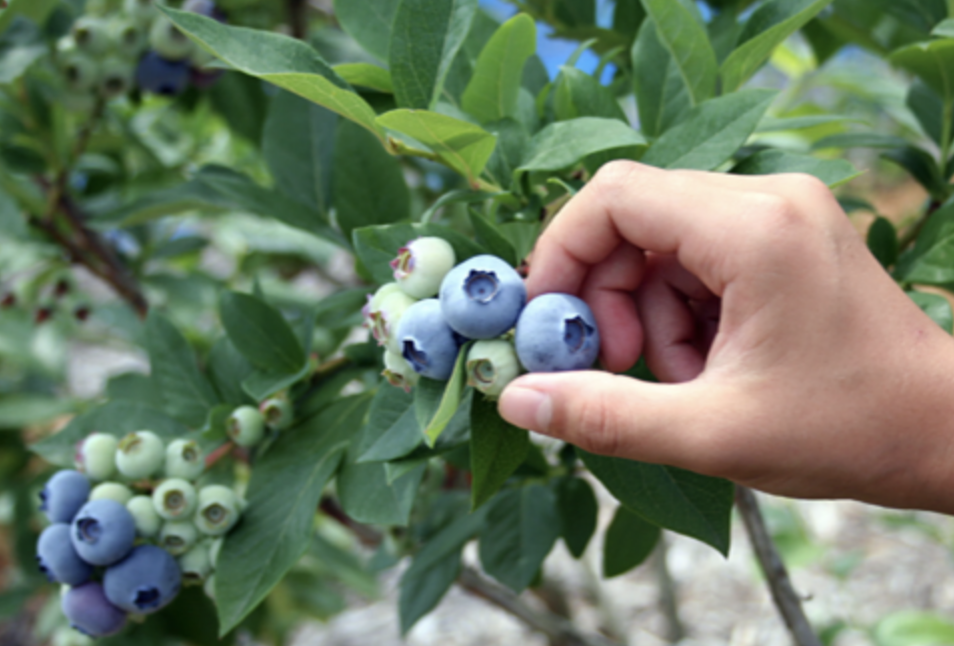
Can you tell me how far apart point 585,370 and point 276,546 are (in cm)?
50

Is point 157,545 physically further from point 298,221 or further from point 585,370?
point 585,370

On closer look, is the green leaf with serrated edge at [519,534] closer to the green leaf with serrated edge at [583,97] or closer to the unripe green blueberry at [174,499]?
the unripe green blueberry at [174,499]

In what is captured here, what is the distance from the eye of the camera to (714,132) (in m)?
0.82

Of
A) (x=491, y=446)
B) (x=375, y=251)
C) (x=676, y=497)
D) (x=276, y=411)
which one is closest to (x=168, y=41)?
(x=276, y=411)

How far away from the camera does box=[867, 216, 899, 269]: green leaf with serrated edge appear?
42.7 inches

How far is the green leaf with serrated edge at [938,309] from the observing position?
2.98ft

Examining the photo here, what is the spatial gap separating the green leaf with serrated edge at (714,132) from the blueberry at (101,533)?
0.80 m

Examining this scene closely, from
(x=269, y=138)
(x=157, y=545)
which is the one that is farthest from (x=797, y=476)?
(x=269, y=138)

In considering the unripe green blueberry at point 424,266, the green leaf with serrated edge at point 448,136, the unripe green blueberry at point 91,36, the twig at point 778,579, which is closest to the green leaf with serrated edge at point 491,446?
the unripe green blueberry at point 424,266

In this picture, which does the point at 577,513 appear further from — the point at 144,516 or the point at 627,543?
the point at 144,516

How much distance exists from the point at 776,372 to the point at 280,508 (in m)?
0.65

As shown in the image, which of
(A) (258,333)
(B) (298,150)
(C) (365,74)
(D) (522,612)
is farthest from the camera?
(D) (522,612)

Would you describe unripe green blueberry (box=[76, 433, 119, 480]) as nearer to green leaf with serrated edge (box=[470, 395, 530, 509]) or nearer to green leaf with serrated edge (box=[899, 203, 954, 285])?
green leaf with serrated edge (box=[470, 395, 530, 509])

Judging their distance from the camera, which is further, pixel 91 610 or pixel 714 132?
pixel 91 610
